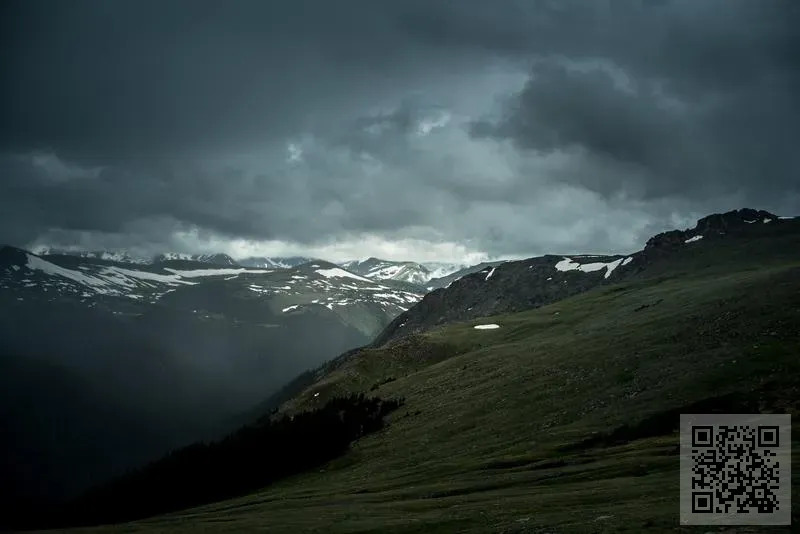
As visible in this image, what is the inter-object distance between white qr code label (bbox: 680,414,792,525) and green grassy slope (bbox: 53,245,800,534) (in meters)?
1.22

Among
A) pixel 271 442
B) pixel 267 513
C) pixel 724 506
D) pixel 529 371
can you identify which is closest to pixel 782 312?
pixel 529 371

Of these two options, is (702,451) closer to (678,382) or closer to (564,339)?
(678,382)

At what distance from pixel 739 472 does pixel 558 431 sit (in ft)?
107

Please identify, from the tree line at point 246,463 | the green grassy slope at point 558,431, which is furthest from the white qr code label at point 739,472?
the tree line at point 246,463

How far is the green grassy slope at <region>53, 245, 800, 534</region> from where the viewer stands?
37.8m

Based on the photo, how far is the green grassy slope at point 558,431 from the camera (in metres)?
37.8

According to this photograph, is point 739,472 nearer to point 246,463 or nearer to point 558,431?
point 558,431

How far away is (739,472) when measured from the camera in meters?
33.8

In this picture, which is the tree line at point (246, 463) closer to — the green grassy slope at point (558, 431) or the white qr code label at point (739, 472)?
the green grassy slope at point (558, 431)

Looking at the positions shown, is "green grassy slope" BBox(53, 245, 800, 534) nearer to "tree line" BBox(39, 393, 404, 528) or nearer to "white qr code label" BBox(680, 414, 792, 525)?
"white qr code label" BBox(680, 414, 792, 525)

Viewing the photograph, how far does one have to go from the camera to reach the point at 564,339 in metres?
127

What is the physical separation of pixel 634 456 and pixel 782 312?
4975 centimetres

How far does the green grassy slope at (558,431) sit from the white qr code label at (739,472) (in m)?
1.22

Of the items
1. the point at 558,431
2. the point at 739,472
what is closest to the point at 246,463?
the point at 558,431
